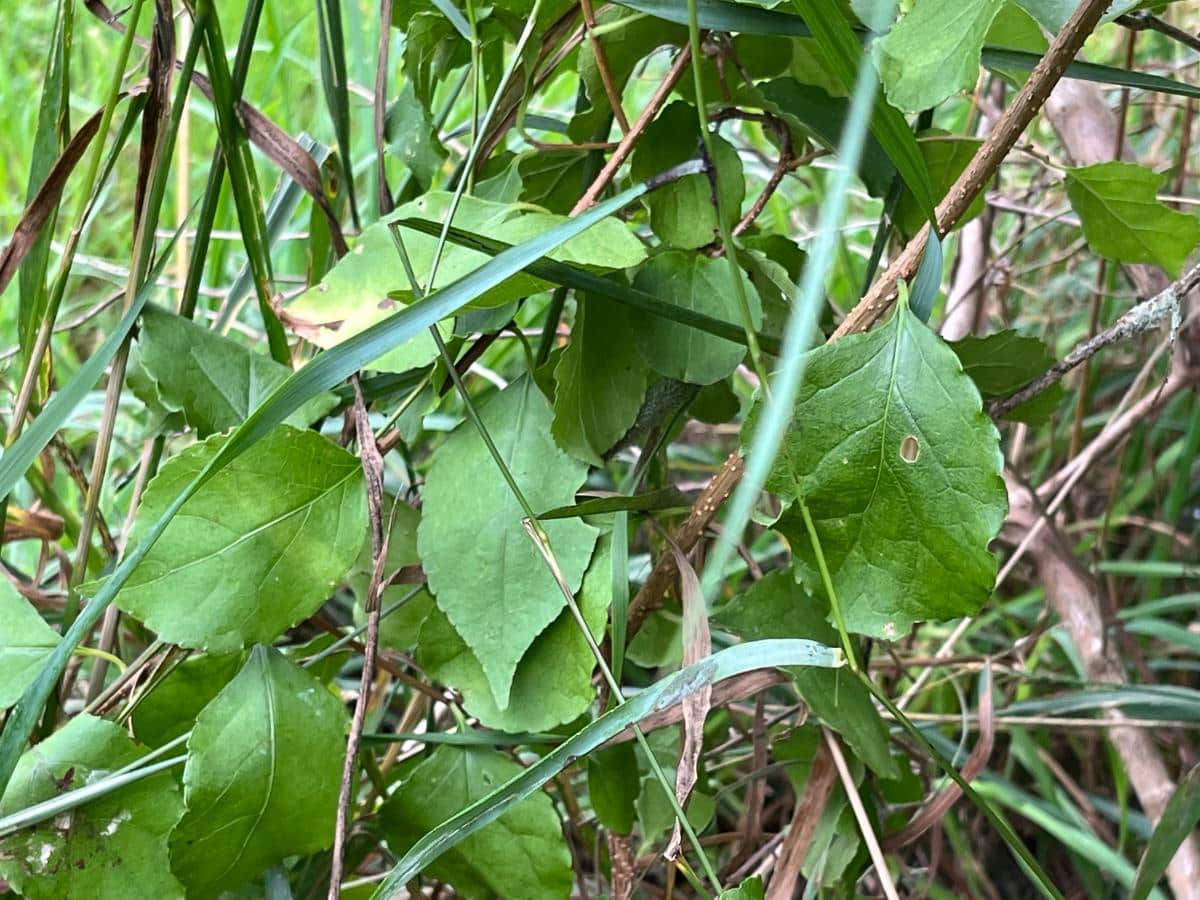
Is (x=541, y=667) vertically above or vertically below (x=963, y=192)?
below

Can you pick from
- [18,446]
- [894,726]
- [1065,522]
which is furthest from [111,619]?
[1065,522]

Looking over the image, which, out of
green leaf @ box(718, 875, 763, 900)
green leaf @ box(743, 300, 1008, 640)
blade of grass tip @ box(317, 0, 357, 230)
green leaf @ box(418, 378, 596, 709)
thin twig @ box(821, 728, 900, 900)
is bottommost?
thin twig @ box(821, 728, 900, 900)

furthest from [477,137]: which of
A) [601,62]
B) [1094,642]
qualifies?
[1094,642]

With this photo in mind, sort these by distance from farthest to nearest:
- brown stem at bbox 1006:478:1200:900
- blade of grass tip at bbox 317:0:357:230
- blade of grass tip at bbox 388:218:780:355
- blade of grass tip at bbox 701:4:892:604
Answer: brown stem at bbox 1006:478:1200:900 < blade of grass tip at bbox 317:0:357:230 < blade of grass tip at bbox 388:218:780:355 < blade of grass tip at bbox 701:4:892:604

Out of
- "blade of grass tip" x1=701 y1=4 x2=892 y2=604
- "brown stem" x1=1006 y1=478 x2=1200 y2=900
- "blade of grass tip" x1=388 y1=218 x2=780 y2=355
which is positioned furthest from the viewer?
"brown stem" x1=1006 y1=478 x2=1200 y2=900

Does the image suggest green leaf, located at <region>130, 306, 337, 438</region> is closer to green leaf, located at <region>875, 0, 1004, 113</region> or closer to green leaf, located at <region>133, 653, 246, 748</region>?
green leaf, located at <region>133, 653, 246, 748</region>

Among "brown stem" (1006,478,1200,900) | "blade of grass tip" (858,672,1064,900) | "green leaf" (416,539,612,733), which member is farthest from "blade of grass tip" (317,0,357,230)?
"brown stem" (1006,478,1200,900)

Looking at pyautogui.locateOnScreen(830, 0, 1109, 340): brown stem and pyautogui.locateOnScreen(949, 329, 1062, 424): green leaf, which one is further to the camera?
pyautogui.locateOnScreen(949, 329, 1062, 424): green leaf

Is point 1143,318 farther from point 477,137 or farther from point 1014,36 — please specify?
point 477,137
